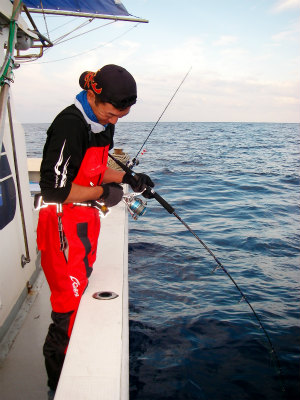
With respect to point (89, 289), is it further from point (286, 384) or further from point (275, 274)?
point (275, 274)

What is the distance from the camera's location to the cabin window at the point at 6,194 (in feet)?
8.97

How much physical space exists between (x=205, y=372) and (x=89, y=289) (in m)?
1.74

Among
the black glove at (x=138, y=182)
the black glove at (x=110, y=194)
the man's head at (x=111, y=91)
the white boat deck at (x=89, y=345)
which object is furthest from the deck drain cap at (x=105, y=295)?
the man's head at (x=111, y=91)

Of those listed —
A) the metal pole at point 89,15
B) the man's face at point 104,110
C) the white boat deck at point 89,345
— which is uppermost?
the metal pole at point 89,15

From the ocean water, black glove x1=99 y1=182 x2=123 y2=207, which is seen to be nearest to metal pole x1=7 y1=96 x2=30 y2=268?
black glove x1=99 y1=182 x2=123 y2=207

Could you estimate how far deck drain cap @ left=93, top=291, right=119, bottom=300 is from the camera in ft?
7.59

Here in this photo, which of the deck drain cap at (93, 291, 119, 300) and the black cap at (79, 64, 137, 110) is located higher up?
the black cap at (79, 64, 137, 110)

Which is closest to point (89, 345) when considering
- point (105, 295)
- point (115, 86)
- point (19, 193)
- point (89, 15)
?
point (105, 295)

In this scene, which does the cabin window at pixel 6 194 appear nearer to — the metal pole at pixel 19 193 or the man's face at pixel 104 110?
the metal pole at pixel 19 193

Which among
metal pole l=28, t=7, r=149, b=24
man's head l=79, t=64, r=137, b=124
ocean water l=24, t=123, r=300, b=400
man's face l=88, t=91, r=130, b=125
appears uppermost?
metal pole l=28, t=7, r=149, b=24

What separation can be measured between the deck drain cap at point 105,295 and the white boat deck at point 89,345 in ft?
0.10

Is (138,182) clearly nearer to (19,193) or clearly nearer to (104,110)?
(104,110)

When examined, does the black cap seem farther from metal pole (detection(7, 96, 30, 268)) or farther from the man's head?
metal pole (detection(7, 96, 30, 268))

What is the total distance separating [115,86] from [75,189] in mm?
699
